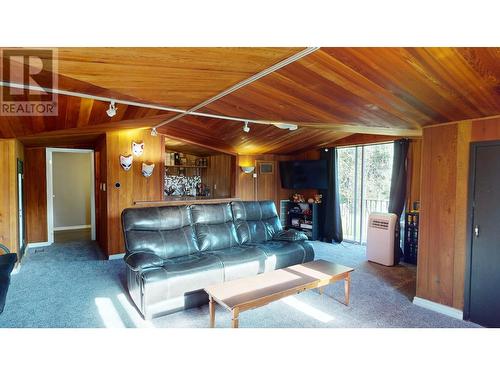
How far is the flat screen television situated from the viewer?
605 centimetres

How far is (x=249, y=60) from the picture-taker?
1.79 meters

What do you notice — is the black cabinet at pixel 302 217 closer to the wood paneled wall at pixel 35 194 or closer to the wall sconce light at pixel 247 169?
the wall sconce light at pixel 247 169

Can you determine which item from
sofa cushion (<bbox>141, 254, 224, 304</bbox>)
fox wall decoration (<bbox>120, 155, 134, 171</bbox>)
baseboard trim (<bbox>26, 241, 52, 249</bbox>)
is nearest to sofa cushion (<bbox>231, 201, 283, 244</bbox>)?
sofa cushion (<bbox>141, 254, 224, 304</bbox>)

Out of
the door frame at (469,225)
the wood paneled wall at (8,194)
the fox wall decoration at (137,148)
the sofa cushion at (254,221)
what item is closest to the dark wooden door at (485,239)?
the door frame at (469,225)

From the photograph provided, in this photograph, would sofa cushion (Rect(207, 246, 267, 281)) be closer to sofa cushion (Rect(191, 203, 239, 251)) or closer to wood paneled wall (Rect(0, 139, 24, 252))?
sofa cushion (Rect(191, 203, 239, 251))

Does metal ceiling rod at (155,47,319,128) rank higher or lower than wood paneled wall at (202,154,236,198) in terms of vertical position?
higher

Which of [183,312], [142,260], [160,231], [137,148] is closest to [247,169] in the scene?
[137,148]

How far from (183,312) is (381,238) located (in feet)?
11.0

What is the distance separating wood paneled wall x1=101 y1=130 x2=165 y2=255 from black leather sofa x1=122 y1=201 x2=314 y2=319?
1.65 meters

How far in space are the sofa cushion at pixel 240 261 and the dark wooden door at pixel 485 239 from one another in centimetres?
217

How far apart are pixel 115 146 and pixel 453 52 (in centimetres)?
470

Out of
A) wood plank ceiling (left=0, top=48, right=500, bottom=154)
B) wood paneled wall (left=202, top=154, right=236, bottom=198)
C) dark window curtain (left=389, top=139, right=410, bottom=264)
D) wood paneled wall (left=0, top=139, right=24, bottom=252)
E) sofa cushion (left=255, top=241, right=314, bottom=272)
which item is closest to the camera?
wood plank ceiling (left=0, top=48, right=500, bottom=154)
